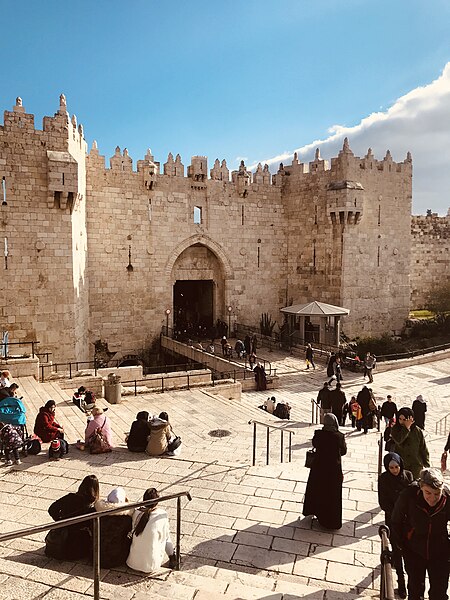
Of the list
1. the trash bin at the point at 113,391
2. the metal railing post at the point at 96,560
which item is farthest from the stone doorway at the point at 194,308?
the metal railing post at the point at 96,560

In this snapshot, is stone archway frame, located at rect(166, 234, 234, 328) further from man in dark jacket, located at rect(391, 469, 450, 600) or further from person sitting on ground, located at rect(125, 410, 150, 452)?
man in dark jacket, located at rect(391, 469, 450, 600)

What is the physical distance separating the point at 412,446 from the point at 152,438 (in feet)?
12.7

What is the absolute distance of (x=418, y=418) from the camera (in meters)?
8.80

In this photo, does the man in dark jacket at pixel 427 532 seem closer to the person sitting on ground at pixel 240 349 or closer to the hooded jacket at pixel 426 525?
the hooded jacket at pixel 426 525

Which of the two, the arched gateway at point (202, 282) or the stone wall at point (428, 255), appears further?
the stone wall at point (428, 255)

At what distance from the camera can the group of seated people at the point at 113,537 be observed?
399 centimetres

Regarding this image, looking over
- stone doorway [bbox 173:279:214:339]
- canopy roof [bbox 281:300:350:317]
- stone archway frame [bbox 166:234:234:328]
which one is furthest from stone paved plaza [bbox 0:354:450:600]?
stone doorway [bbox 173:279:214:339]

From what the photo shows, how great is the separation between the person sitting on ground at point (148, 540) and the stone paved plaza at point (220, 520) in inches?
4.1

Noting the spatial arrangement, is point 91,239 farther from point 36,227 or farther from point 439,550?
point 439,550

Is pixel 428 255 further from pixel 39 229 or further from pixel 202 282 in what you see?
pixel 39 229

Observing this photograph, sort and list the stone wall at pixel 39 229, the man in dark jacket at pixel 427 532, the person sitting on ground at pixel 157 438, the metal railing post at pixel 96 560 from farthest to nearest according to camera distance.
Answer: the stone wall at pixel 39 229 → the person sitting on ground at pixel 157 438 → the man in dark jacket at pixel 427 532 → the metal railing post at pixel 96 560

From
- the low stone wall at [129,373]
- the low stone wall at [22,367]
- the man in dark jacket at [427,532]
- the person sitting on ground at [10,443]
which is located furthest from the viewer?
the low stone wall at [129,373]

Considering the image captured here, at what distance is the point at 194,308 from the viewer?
2645 cm

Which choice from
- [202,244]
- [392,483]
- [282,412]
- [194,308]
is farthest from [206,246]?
[392,483]
